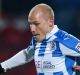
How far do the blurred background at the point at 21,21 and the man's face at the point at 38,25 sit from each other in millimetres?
2561

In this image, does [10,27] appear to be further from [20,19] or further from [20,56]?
[20,56]

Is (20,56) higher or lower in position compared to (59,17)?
higher

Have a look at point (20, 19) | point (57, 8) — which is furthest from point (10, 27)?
point (57, 8)

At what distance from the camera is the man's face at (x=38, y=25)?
8.75ft

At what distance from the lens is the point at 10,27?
6.04 metres

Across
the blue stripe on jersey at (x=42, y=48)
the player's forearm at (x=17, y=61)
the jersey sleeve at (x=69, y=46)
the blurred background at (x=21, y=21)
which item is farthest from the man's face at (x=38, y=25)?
the blurred background at (x=21, y=21)

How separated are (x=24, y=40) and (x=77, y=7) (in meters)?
0.99

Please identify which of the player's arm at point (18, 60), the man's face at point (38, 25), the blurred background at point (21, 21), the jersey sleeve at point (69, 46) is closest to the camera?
the jersey sleeve at point (69, 46)

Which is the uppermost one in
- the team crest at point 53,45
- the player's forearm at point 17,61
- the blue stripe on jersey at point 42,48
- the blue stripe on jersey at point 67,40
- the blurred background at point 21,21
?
the blue stripe on jersey at point 67,40

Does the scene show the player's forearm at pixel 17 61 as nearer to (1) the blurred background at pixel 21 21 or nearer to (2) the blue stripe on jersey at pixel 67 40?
(2) the blue stripe on jersey at pixel 67 40

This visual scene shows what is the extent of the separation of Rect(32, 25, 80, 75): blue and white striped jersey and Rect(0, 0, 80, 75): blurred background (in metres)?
2.55

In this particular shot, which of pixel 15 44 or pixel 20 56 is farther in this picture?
pixel 15 44

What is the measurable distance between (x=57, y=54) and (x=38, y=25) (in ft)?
0.80

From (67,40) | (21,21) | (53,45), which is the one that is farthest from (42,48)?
(21,21)
